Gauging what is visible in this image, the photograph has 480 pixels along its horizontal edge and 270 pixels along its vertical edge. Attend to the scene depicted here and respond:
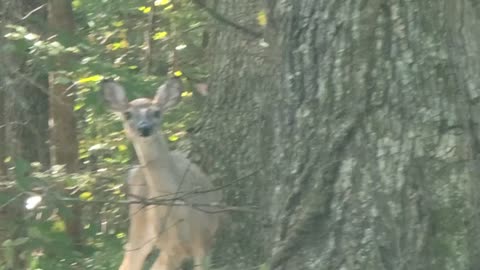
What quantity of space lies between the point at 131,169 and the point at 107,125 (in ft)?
4.41

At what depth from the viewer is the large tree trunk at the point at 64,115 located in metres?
9.20

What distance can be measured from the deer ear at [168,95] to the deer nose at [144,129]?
459 mm

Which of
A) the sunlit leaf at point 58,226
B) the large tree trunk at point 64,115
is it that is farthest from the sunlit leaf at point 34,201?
the large tree trunk at point 64,115

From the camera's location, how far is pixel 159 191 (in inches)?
303

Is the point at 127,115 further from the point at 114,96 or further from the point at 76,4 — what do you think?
the point at 76,4

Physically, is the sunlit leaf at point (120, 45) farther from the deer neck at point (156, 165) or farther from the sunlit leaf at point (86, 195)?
the deer neck at point (156, 165)

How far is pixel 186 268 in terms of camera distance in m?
8.19

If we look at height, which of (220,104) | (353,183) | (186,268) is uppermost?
(220,104)

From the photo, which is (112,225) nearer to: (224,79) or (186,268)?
(186,268)

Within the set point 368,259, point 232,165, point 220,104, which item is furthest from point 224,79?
point 368,259

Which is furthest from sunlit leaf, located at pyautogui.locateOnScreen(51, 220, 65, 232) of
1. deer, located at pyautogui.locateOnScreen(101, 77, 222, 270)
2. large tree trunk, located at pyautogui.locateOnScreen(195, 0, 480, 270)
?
large tree trunk, located at pyautogui.locateOnScreen(195, 0, 480, 270)

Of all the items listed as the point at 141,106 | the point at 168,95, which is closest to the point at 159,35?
the point at 168,95

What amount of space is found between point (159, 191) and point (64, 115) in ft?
9.42

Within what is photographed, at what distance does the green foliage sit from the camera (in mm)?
7668
